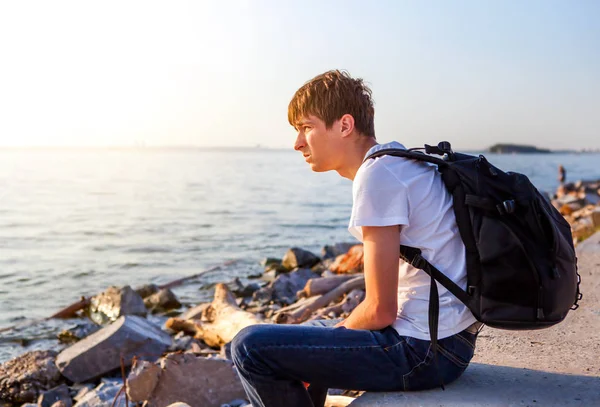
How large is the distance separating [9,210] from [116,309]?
1760 centimetres

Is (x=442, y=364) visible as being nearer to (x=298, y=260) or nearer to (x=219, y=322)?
(x=219, y=322)

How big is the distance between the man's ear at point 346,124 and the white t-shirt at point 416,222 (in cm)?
16

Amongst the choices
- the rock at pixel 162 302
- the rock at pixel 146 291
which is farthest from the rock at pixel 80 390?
the rock at pixel 146 291

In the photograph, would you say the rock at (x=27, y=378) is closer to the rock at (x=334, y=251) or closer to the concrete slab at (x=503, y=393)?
the concrete slab at (x=503, y=393)

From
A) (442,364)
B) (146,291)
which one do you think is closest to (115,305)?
(146,291)

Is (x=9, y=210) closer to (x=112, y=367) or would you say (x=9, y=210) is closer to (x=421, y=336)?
(x=112, y=367)

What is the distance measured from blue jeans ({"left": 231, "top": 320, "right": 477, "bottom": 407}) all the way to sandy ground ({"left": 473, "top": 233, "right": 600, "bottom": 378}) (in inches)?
46.0

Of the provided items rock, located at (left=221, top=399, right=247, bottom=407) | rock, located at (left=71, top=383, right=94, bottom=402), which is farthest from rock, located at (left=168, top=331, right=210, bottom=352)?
rock, located at (left=221, top=399, right=247, bottom=407)

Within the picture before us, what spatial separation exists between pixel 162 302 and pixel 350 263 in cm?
325

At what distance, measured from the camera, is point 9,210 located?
24562mm

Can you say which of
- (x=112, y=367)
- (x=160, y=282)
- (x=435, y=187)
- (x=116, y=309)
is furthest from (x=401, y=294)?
(x=160, y=282)

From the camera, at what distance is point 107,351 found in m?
6.13

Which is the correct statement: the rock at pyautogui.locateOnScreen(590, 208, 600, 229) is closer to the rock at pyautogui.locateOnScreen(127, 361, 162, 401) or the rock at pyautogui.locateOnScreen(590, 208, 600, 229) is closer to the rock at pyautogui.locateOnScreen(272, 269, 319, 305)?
the rock at pyautogui.locateOnScreen(272, 269, 319, 305)

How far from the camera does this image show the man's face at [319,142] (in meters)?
2.95
